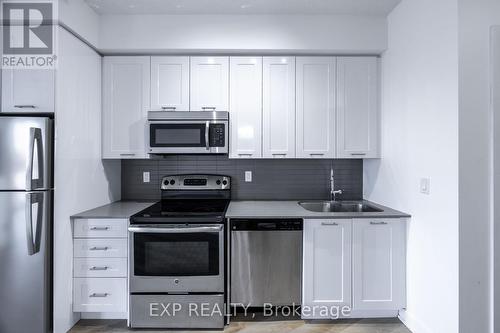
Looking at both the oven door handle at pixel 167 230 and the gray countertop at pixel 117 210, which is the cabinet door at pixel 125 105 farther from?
the oven door handle at pixel 167 230

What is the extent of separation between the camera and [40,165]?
2070mm

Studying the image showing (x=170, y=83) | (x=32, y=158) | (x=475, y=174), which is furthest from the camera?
(x=170, y=83)

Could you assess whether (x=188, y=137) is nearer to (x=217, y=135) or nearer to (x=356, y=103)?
(x=217, y=135)

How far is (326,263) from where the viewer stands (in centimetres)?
243

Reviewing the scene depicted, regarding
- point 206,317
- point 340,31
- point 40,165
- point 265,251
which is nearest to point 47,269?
point 40,165

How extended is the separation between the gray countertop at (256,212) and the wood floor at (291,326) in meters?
0.88

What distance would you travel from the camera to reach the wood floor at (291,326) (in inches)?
93.4

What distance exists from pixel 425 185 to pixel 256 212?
1.27 metres

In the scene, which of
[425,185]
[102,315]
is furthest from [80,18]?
[425,185]

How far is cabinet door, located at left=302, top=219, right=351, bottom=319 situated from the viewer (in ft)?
7.97

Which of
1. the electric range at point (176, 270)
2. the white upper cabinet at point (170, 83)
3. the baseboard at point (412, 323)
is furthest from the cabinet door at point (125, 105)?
the baseboard at point (412, 323)

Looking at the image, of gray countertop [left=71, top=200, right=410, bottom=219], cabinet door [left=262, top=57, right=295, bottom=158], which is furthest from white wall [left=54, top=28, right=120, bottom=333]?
cabinet door [left=262, top=57, right=295, bottom=158]

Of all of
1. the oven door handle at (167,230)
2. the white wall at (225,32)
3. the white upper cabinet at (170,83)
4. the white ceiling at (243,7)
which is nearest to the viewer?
the oven door handle at (167,230)

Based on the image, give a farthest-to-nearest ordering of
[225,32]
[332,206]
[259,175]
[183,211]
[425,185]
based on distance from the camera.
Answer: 1. [259,175]
2. [332,206]
3. [225,32]
4. [183,211]
5. [425,185]
